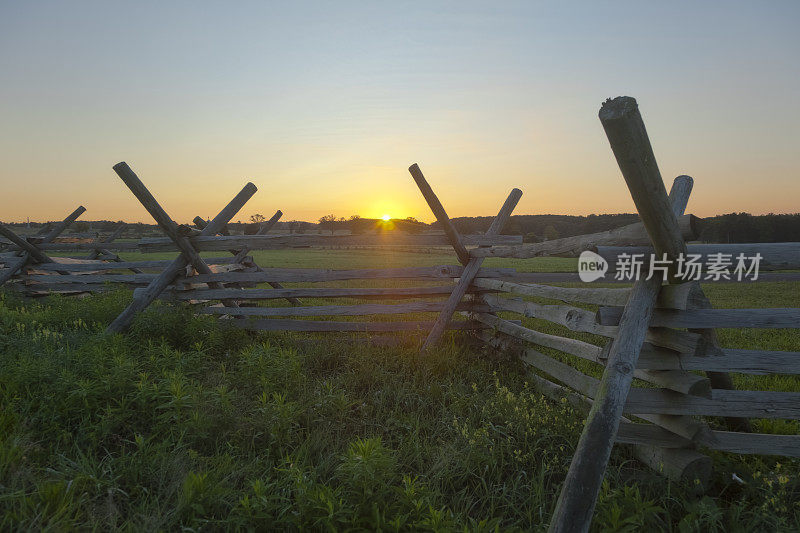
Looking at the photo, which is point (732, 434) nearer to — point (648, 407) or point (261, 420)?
point (648, 407)

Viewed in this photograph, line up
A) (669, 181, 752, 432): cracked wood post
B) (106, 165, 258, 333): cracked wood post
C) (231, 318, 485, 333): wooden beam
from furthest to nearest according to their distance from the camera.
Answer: (231, 318, 485, 333): wooden beam → (106, 165, 258, 333): cracked wood post → (669, 181, 752, 432): cracked wood post

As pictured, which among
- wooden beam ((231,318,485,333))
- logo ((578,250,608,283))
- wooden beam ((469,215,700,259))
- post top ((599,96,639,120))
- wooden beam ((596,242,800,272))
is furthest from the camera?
wooden beam ((231,318,485,333))

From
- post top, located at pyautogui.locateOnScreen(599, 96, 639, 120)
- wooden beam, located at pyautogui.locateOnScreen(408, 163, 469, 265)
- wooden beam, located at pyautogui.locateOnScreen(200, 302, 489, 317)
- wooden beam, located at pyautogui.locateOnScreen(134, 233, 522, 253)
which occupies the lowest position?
wooden beam, located at pyautogui.locateOnScreen(200, 302, 489, 317)

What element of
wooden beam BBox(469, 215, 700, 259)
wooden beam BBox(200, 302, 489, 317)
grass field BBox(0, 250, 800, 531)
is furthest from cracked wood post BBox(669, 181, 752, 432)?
wooden beam BBox(200, 302, 489, 317)

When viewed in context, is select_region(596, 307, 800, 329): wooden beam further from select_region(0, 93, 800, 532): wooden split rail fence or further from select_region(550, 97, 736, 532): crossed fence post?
select_region(550, 97, 736, 532): crossed fence post

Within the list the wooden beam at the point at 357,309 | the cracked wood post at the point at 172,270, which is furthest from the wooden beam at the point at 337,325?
the cracked wood post at the point at 172,270

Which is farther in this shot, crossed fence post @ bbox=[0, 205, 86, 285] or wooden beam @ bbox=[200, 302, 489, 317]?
crossed fence post @ bbox=[0, 205, 86, 285]

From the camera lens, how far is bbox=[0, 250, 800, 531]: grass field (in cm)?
232

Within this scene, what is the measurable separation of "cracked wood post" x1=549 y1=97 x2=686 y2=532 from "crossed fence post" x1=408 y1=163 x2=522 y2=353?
2821 mm

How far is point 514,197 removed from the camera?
5.69 metres

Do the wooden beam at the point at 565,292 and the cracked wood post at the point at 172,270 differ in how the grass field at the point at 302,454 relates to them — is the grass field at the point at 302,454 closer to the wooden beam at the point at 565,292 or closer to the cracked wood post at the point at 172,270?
the cracked wood post at the point at 172,270

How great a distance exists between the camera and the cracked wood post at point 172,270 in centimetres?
528

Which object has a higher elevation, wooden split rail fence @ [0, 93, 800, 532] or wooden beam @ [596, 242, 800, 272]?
wooden beam @ [596, 242, 800, 272]

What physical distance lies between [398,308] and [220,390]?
305cm
